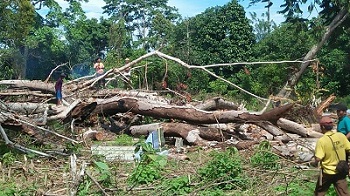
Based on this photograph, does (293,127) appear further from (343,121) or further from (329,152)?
(329,152)

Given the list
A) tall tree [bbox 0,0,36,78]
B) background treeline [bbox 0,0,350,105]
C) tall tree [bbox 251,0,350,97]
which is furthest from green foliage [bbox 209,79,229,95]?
tall tree [bbox 0,0,36,78]

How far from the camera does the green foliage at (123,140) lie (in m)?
11.2

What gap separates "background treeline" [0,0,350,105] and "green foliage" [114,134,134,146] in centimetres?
431

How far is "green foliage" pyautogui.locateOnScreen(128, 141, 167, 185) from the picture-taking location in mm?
7398

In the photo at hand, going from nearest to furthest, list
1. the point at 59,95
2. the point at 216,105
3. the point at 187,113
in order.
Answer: the point at 187,113
the point at 59,95
the point at 216,105

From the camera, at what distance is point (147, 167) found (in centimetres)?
752

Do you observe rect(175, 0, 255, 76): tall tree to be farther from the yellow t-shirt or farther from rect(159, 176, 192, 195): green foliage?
the yellow t-shirt

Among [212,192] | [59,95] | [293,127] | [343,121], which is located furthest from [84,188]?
[59,95]

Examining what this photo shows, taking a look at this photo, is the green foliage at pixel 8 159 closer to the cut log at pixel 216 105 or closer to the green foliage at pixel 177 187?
the green foliage at pixel 177 187

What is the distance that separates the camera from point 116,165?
27.9ft

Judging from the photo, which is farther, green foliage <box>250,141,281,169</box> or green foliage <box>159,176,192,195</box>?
green foliage <box>250,141,281,169</box>

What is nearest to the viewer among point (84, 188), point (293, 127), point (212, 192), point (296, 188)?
point (84, 188)

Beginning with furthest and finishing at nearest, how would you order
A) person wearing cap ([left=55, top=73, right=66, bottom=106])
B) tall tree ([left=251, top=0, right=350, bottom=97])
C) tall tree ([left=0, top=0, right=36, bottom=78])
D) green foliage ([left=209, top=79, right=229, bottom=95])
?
1. tall tree ([left=0, top=0, right=36, bottom=78])
2. green foliage ([left=209, top=79, right=229, bottom=95])
3. tall tree ([left=251, top=0, right=350, bottom=97])
4. person wearing cap ([left=55, top=73, right=66, bottom=106])

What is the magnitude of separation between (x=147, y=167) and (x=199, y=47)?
2636cm
